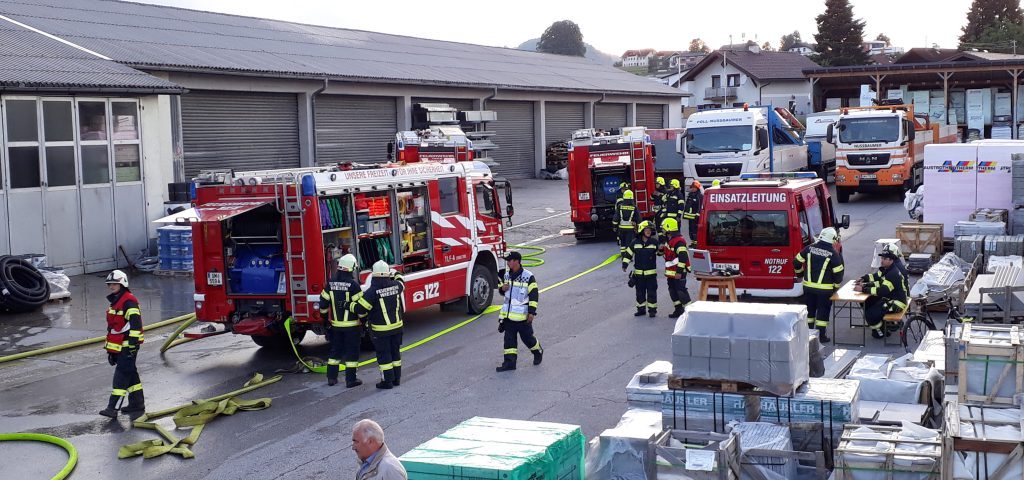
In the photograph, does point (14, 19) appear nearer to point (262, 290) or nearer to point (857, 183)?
point (262, 290)

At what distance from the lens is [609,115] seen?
5062 cm

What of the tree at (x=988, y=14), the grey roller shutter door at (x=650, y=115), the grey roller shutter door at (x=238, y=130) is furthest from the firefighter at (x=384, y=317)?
the tree at (x=988, y=14)

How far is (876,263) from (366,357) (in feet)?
29.2

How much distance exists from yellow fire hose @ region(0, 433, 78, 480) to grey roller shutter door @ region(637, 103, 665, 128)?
44.1m

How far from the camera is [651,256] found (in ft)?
53.9

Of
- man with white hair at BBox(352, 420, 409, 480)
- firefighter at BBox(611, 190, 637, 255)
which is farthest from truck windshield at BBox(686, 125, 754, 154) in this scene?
man with white hair at BBox(352, 420, 409, 480)

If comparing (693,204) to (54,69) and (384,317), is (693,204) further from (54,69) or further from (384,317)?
(54,69)

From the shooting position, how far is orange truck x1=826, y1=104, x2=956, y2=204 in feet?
101

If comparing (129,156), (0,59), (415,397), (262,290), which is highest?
(0,59)

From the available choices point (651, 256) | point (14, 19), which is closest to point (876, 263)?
point (651, 256)

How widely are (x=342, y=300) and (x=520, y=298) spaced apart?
227 centimetres

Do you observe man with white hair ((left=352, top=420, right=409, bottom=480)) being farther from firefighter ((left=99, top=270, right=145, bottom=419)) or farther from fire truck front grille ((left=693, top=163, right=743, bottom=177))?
fire truck front grille ((left=693, top=163, right=743, bottom=177))

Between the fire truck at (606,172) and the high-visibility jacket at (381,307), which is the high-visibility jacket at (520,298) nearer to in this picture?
the high-visibility jacket at (381,307)

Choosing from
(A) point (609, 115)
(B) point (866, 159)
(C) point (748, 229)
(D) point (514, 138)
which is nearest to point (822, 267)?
(C) point (748, 229)
